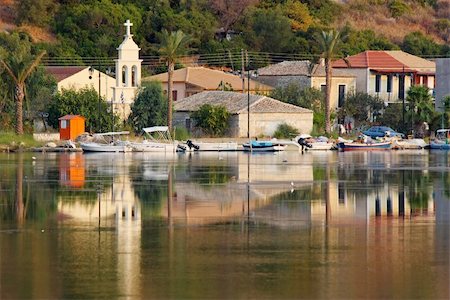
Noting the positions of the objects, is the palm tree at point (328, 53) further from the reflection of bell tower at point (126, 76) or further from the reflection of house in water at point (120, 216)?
the reflection of house in water at point (120, 216)

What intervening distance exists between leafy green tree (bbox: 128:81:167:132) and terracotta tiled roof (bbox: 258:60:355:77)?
15.7 meters

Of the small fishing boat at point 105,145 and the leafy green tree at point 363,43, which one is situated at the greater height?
the leafy green tree at point 363,43

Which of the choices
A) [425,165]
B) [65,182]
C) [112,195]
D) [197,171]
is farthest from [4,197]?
[425,165]

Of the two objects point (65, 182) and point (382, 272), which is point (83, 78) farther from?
point (382, 272)

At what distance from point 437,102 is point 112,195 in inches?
2273

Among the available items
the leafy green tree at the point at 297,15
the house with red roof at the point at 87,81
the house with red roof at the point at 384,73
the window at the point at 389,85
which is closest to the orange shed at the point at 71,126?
the house with red roof at the point at 87,81

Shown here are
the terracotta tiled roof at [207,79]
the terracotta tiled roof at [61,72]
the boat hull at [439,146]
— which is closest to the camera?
the boat hull at [439,146]

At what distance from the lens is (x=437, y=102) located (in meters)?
90.2

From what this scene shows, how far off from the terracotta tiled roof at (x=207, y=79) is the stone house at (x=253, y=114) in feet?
29.6

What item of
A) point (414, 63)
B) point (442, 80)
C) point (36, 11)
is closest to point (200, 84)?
point (414, 63)

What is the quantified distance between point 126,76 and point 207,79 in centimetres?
1414

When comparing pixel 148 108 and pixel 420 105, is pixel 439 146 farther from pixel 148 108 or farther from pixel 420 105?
pixel 148 108

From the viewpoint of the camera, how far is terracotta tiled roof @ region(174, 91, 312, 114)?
80312 mm

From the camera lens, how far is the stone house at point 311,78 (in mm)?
91575
